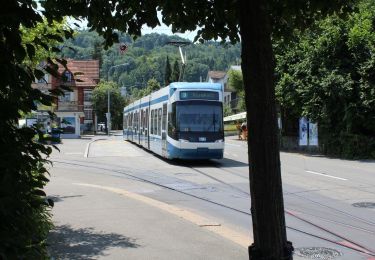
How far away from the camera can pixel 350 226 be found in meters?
9.79

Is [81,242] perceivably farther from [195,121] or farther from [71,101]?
[71,101]

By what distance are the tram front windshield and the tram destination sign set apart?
204mm

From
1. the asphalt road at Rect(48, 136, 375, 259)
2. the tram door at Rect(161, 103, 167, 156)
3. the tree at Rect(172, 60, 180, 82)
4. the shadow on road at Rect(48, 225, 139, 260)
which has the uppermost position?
the tree at Rect(172, 60, 180, 82)

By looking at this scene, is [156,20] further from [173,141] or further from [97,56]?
[97,56]

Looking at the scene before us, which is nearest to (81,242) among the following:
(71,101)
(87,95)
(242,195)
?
(242,195)

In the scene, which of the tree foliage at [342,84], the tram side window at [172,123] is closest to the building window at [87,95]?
the tree foliage at [342,84]

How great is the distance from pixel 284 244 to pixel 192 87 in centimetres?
1873

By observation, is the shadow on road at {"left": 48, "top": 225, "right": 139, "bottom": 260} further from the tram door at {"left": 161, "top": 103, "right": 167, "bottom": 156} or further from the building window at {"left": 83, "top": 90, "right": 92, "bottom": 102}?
the building window at {"left": 83, "top": 90, "right": 92, "bottom": 102}

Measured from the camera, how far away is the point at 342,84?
2816cm

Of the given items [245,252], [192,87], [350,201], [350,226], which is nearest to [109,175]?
[192,87]

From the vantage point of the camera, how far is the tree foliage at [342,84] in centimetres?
2797

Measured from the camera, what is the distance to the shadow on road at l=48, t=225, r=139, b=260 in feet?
22.6

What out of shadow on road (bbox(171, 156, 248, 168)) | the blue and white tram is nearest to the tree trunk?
the blue and white tram

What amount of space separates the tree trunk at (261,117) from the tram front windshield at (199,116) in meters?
18.4
